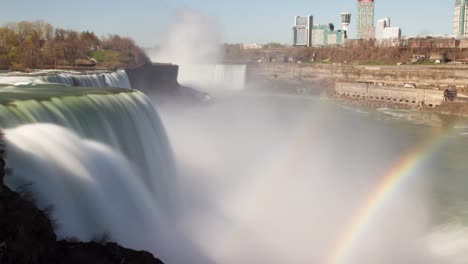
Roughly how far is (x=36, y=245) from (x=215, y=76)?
45.3 meters

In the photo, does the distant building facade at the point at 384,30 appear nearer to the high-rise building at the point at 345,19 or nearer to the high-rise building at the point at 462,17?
the high-rise building at the point at 345,19

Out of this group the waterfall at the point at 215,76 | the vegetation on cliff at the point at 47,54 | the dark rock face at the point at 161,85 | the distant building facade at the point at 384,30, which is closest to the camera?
the vegetation on cliff at the point at 47,54

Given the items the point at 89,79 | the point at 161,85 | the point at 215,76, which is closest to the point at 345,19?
the point at 215,76

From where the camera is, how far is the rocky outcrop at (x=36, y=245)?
4.31 m

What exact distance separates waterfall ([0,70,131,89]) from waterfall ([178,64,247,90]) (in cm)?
2844

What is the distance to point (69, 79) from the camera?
15.4 m

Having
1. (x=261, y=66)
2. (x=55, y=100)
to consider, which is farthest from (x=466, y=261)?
(x=261, y=66)

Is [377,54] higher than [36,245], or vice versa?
[377,54]

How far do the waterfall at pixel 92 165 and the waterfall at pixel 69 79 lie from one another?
16.0ft

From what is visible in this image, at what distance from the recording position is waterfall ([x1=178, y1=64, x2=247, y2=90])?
4923 cm

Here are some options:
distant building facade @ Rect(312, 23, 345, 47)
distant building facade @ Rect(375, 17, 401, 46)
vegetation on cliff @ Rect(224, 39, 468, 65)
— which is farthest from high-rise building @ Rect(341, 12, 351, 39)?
vegetation on cliff @ Rect(224, 39, 468, 65)

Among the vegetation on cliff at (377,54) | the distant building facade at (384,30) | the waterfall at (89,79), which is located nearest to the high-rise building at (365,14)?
the distant building facade at (384,30)

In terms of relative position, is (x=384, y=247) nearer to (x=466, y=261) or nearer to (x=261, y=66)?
(x=466, y=261)

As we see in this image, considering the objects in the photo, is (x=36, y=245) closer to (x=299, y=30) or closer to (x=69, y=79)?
(x=69, y=79)
